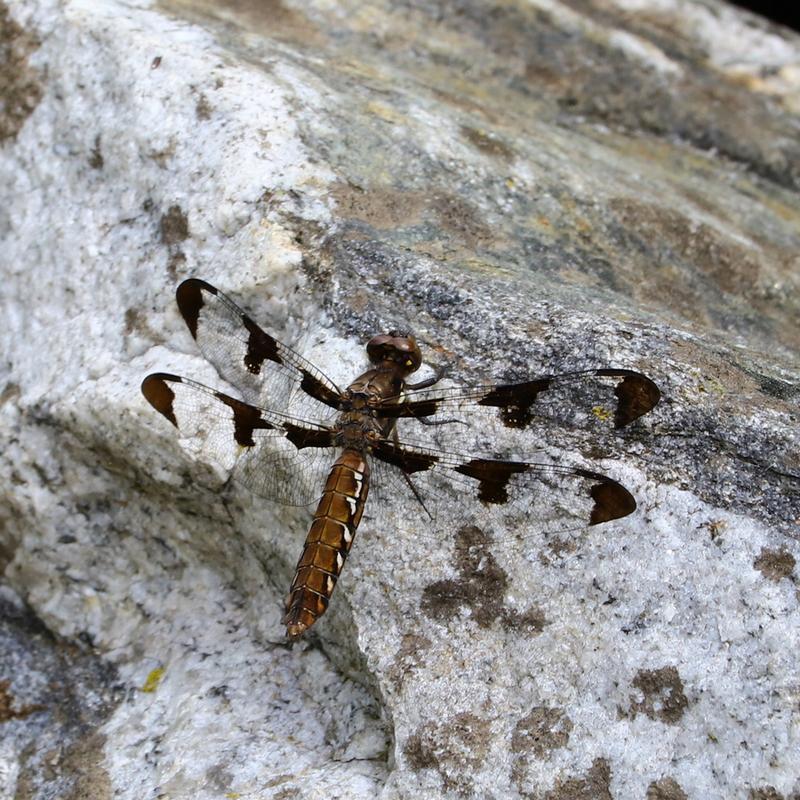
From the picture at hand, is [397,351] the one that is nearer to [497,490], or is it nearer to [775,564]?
[497,490]

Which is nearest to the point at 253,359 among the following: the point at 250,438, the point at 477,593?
the point at 250,438

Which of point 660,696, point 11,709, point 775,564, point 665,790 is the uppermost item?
point 775,564

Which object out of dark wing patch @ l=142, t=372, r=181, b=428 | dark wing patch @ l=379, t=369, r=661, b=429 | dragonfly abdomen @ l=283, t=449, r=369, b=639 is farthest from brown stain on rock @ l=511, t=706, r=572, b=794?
dark wing patch @ l=142, t=372, r=181, b=428

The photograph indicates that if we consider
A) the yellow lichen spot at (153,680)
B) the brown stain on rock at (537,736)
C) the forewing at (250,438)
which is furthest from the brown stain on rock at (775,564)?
the yellow lichen spot at (153,680)

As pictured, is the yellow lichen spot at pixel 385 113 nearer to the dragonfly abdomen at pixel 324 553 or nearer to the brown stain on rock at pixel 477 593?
the dragonfly abdomen at pixel 324 553

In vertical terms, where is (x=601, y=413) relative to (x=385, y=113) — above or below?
below

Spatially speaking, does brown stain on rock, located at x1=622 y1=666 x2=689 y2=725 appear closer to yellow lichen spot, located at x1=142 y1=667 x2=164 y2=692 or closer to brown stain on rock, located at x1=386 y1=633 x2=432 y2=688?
brown stain on rock, located at x1=386 y1=633 x2=432 y2=688
